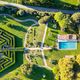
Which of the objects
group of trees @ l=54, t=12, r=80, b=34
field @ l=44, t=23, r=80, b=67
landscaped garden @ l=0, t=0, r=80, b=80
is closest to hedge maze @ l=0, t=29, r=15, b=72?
landscaped garden @ l=0, t=0, r=80, b=80

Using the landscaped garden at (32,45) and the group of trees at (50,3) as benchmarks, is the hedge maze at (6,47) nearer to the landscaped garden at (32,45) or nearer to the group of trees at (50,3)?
the landscaped garden at (32,45)

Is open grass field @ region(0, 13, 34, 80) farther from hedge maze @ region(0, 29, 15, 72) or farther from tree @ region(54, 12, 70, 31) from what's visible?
tree @ region(54, 12, 70, 31)

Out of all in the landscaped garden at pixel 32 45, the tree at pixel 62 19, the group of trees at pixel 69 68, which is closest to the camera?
the tree at pixel 62 19

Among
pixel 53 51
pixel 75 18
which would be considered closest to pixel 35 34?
pixel 53 51

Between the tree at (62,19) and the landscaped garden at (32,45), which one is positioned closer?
the tree at (62,19)

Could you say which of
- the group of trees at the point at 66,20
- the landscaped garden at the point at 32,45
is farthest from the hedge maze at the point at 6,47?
the group of trees at the point at 66,20

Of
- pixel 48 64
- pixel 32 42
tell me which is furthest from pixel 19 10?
pixel 48 64
